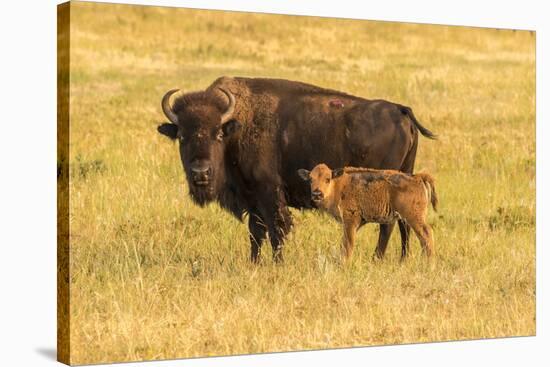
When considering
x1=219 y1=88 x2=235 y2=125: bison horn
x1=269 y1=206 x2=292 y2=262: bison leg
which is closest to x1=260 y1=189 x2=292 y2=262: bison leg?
x1=269 y1=206 x2=292 y2=262: bison leg

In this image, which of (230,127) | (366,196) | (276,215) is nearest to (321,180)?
(366,196)

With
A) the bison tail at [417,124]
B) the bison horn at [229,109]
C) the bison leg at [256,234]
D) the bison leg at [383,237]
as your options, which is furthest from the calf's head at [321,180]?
the bison tail at [417,124]

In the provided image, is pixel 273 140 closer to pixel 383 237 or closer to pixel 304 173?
pixel 304 173

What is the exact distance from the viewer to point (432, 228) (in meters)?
11.5

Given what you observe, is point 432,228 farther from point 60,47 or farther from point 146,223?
point 60,47

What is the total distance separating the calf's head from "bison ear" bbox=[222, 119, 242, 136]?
659mm

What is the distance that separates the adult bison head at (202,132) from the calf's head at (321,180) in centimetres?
73

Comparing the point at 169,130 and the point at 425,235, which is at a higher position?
the point at 169,130

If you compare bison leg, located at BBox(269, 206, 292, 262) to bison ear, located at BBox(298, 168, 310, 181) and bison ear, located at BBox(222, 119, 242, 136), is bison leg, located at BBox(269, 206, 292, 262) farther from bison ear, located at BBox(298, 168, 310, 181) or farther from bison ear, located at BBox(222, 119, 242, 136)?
bison ear, located at BBox(222, 119, 242, 136)

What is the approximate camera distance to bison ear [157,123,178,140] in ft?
35.7

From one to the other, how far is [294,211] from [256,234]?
1.63 ft

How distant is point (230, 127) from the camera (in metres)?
11.0

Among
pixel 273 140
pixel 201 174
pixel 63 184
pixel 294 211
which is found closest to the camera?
pixel 63 184

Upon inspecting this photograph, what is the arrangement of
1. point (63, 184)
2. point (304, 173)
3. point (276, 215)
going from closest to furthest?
point (63, 184) < point (304, 173) < point (276, 215)
